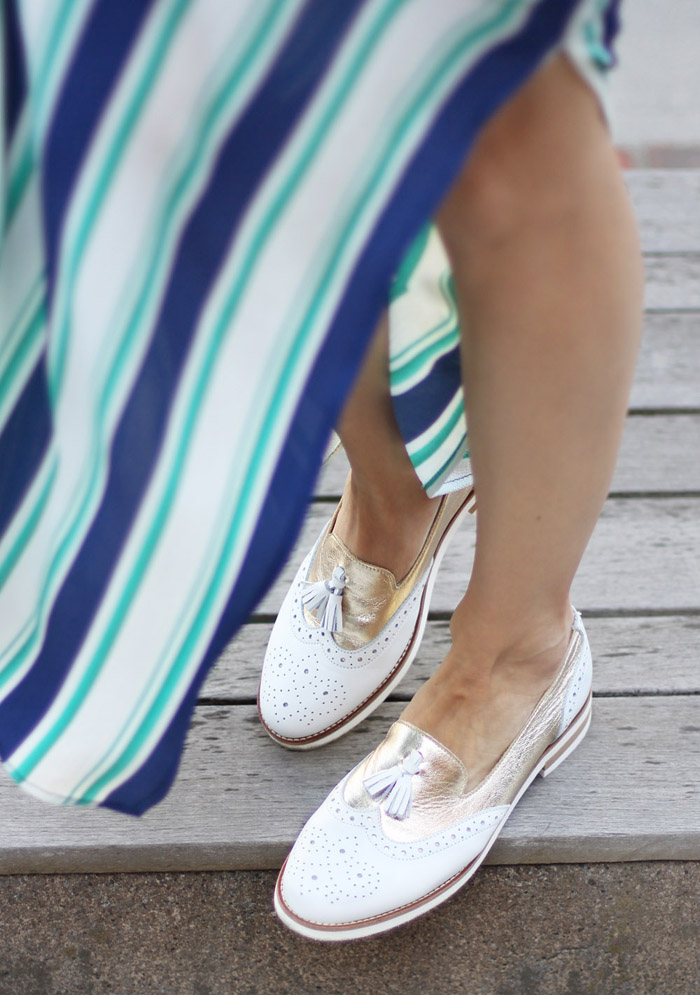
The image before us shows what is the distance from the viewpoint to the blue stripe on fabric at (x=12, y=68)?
0.38 metres

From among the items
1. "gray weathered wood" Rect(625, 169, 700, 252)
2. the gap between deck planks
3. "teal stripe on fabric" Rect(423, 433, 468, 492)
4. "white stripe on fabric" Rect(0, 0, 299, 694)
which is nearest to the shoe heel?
the gap between deck planks

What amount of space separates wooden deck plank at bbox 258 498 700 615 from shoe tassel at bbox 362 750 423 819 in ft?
0.83

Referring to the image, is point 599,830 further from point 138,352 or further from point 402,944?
point 138,352

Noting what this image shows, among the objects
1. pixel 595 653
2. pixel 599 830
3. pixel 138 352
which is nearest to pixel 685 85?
pixel 595 653

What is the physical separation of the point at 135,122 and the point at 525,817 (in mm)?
604

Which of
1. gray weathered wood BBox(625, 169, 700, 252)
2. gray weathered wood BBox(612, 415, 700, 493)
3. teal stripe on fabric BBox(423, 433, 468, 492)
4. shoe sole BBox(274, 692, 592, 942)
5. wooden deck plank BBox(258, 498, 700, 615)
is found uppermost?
teal stripe on fabric BBox(423, 433, 468, 492)

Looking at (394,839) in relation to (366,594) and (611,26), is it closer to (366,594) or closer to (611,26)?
(366,594)

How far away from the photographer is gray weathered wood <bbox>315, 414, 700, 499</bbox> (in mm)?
1047

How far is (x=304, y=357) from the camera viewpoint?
389 millimetres

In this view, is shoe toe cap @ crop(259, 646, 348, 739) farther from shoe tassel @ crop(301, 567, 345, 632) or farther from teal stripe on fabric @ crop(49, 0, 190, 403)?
teal stripe on fabric @ crop(49, 0, 190, 403)

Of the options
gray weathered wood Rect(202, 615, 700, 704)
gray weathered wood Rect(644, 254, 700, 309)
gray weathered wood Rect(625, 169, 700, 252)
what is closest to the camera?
gray weathered wood Rect(202, 615, 700, 704)

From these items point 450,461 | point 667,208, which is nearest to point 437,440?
point 450,461

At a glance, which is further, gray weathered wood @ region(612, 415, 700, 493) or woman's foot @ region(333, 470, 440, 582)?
gray weathered wood @ region(612, 415, 700, 493)

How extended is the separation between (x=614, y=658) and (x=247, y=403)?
0.58 m
